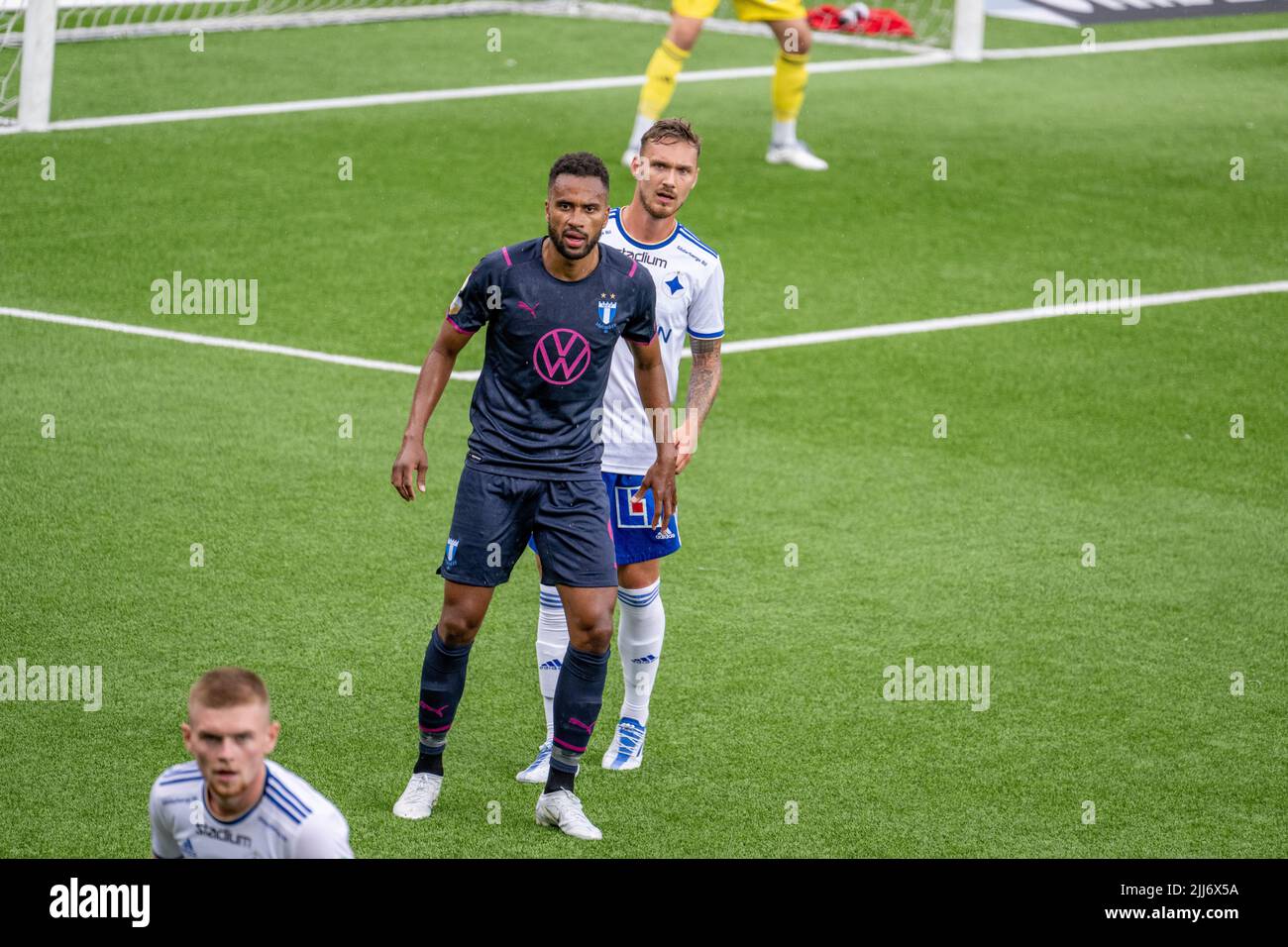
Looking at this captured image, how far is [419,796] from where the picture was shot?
19.6 ft

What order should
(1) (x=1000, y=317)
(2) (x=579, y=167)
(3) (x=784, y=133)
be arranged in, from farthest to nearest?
1. (3) (x=784, y=133)
2. (1) (x=1000, y=317)
3. (2) (x=579, y=167)

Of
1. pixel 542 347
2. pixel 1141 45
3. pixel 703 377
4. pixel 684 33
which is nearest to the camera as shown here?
pixel 542 347

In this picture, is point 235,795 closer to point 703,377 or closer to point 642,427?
point 642,427

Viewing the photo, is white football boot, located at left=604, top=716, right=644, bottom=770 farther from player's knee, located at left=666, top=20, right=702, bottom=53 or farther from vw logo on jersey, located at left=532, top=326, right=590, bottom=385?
player's knee, located at left=666, top=20, right=702, bottom=53

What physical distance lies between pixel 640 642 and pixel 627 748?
0.39 meters

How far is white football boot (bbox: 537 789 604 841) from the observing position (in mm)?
5879

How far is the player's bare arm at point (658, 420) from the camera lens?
19.6 ft

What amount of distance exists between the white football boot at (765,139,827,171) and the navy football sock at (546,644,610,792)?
9929 mm

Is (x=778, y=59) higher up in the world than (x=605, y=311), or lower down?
higher up

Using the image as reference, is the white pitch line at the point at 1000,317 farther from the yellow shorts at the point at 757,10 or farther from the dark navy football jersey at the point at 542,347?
the dark navy football jersey at the point at 542,347

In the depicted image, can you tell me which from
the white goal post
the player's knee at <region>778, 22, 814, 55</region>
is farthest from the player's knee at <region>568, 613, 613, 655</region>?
the white goal post

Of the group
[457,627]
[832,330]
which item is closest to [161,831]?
[457,627]

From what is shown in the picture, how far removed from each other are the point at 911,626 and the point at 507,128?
924 cm

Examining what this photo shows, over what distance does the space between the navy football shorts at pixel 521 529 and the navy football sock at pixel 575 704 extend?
10.9 inches
